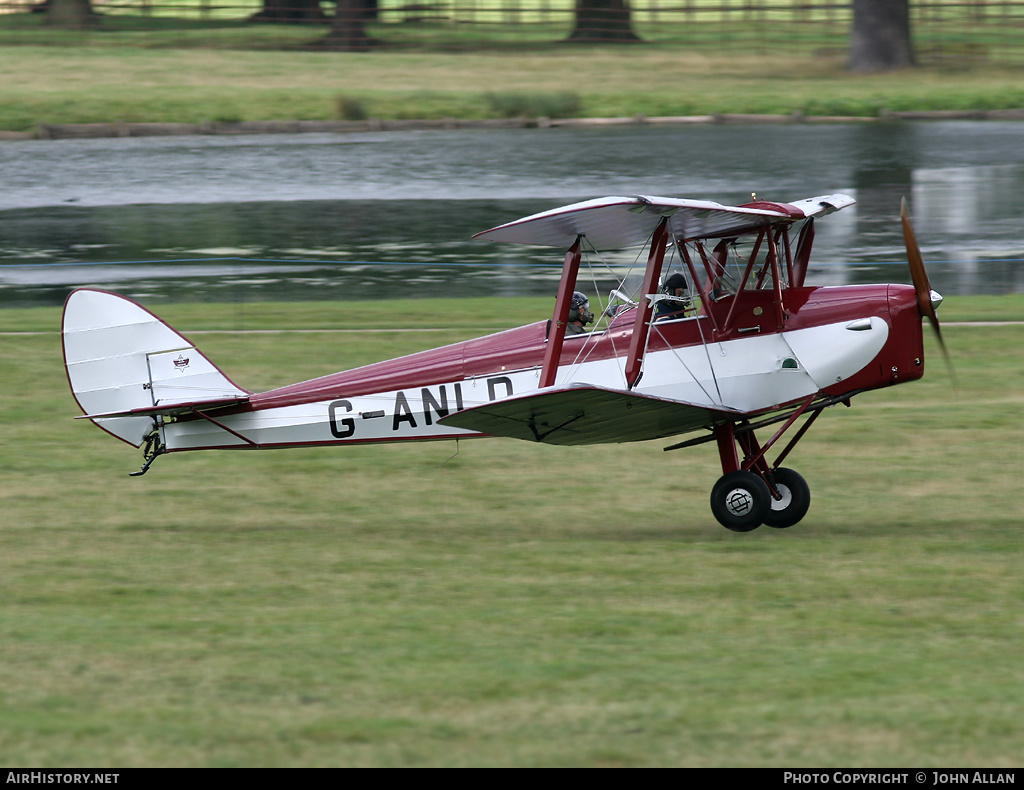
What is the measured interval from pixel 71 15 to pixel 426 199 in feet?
113

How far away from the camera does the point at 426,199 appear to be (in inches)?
1256

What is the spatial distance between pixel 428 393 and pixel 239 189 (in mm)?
23464

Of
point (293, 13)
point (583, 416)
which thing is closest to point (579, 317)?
point (583, 416)

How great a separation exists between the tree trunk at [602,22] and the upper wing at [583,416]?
161ft

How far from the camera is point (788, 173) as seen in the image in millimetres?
33781

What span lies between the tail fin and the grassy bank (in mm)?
31865

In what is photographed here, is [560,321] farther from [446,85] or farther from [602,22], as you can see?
[602,22]

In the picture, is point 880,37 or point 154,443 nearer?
point 154,443

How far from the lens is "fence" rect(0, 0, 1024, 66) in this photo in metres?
55.2

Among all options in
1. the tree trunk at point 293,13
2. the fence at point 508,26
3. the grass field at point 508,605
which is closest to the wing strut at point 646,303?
the grass field at point 508,605

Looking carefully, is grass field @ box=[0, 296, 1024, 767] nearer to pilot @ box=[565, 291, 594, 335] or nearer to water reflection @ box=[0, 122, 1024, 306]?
pilot @ box=[565, 291, 594, 335]

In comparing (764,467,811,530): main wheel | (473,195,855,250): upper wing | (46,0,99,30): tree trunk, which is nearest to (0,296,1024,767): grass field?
(764,467,811,530): main wheel
